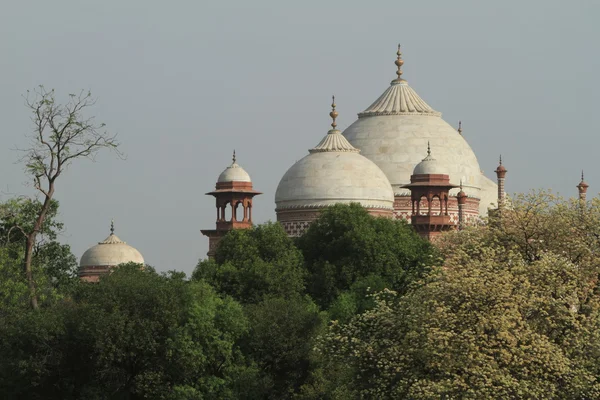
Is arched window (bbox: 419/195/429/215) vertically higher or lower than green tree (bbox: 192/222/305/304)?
higher

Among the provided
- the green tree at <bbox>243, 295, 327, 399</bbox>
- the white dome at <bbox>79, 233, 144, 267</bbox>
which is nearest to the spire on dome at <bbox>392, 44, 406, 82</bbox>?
the white dome at <bbox>79, 233, 144, 267</bbox>

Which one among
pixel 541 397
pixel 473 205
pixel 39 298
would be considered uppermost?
pixel 473 205

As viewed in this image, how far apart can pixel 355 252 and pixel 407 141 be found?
1579 centimetres

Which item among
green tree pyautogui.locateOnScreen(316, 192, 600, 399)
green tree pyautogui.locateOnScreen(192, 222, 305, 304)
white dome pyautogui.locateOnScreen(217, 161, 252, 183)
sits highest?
white dome pyautogui.locateOnScreen(217, 161, 252, 183)

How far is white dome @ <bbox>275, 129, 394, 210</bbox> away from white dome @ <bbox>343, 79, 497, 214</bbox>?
330cm

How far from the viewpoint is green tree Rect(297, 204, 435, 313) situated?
57094 mm

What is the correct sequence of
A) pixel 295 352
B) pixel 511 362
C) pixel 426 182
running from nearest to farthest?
pixel 511 362 → pixel 295 352 → pixel 426 182

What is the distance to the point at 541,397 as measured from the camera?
32.1 metres

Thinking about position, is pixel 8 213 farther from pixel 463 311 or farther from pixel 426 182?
pixel 426 182

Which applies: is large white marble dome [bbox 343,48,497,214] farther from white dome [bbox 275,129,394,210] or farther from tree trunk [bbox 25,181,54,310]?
tree trunk [bbox 25,181,54,310]

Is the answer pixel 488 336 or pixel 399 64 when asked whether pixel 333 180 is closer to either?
pixel 399 64

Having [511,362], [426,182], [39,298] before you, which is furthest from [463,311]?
[426,182]

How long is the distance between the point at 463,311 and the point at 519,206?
636 cm

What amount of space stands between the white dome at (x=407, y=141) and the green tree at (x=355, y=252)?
37.3 ft
